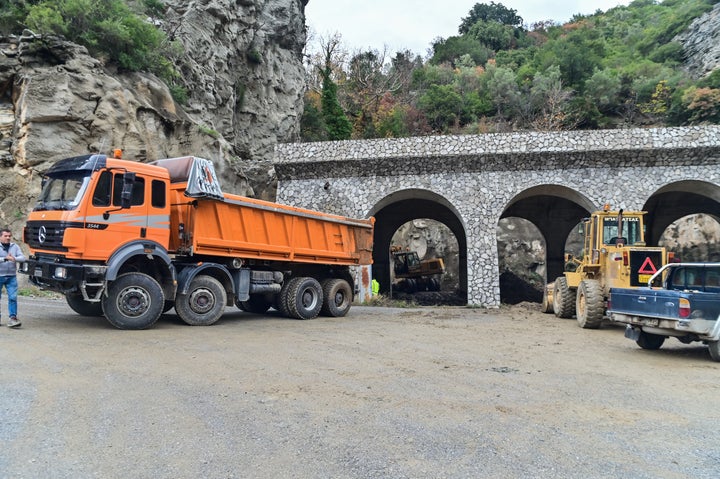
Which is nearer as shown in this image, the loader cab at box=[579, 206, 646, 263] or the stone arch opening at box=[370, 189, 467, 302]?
the loader cab at box=[579, 206, 646, 263]

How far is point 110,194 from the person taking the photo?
8914 millimetres

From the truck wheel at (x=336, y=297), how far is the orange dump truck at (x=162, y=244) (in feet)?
0.50

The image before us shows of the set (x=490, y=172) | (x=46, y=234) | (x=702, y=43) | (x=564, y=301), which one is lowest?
(x=564, y=301)

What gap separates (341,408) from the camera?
194 inches

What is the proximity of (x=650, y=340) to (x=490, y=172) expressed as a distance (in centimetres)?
1042

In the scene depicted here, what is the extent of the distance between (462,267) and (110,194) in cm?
1995

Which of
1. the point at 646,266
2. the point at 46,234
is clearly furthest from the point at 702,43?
the point at 46,234

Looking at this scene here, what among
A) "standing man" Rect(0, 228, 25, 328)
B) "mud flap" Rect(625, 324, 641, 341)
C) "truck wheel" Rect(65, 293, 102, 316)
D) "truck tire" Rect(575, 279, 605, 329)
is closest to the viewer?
"standing man" Rect(0, 228, 25, 328)

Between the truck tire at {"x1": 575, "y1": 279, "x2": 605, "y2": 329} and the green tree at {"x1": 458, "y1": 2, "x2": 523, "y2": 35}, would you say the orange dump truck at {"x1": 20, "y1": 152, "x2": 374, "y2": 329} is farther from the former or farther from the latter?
the green tree at {"x1": 458, "y1": 2, "x2": 523, "y2": 35}

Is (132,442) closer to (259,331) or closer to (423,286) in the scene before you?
(259,331)

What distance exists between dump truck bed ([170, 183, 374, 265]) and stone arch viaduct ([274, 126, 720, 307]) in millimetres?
4611

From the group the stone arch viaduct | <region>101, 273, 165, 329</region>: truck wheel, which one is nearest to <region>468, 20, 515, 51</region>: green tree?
the stone arch viaduct

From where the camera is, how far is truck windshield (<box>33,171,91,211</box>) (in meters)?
8.66

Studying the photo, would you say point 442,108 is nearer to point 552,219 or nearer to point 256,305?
point 552,219
